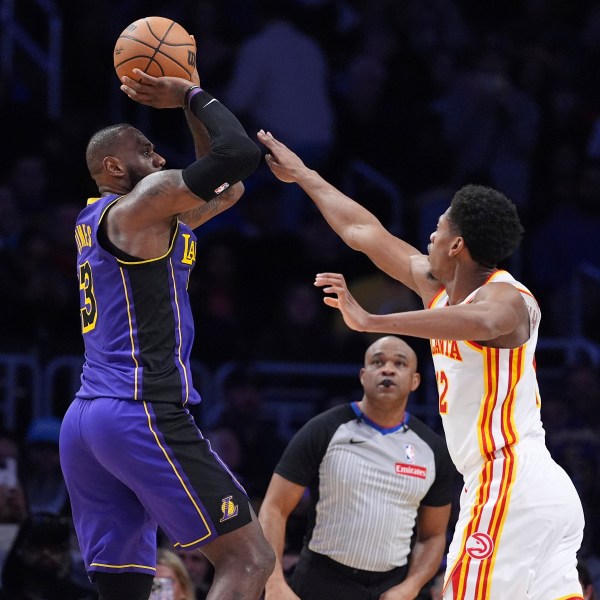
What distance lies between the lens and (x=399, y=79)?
38.3 feet

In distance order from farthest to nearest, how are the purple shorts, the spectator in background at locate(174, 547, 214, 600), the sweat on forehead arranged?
the spectator in background at locate(174, 547, 214, 600), the sweat on forehead, the purple shorts

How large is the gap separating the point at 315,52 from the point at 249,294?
246 cm

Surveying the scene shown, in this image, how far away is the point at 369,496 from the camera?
20.5ft

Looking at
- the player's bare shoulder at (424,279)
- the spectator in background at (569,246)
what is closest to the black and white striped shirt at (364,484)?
the player's bare shoulder at (424,279)

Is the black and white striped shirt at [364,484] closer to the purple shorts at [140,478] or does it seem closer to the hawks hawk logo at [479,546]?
the purple shorts at [140,478]

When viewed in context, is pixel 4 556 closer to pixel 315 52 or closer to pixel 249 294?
pixel 249 294

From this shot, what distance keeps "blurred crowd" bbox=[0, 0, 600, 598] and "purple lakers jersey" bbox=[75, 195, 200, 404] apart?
11.1ft

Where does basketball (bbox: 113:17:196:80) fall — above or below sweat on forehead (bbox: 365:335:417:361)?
above

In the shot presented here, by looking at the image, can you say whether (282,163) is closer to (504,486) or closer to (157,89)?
(157,89)

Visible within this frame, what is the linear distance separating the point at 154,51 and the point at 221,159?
72 centimetres

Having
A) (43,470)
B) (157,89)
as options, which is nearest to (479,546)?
(157,89)

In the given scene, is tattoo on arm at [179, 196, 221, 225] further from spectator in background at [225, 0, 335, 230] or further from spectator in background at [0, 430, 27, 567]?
spectator in background at [225, 0, 335, 230]

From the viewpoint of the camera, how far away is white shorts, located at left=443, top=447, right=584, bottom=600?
4.38 meters

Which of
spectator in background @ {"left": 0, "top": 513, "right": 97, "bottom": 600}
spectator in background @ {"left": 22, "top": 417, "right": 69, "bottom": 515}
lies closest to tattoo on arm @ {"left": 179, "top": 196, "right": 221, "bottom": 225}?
spectator in background @ {"left": 0, "top": 513, "right": 97, "bottom": 600}
